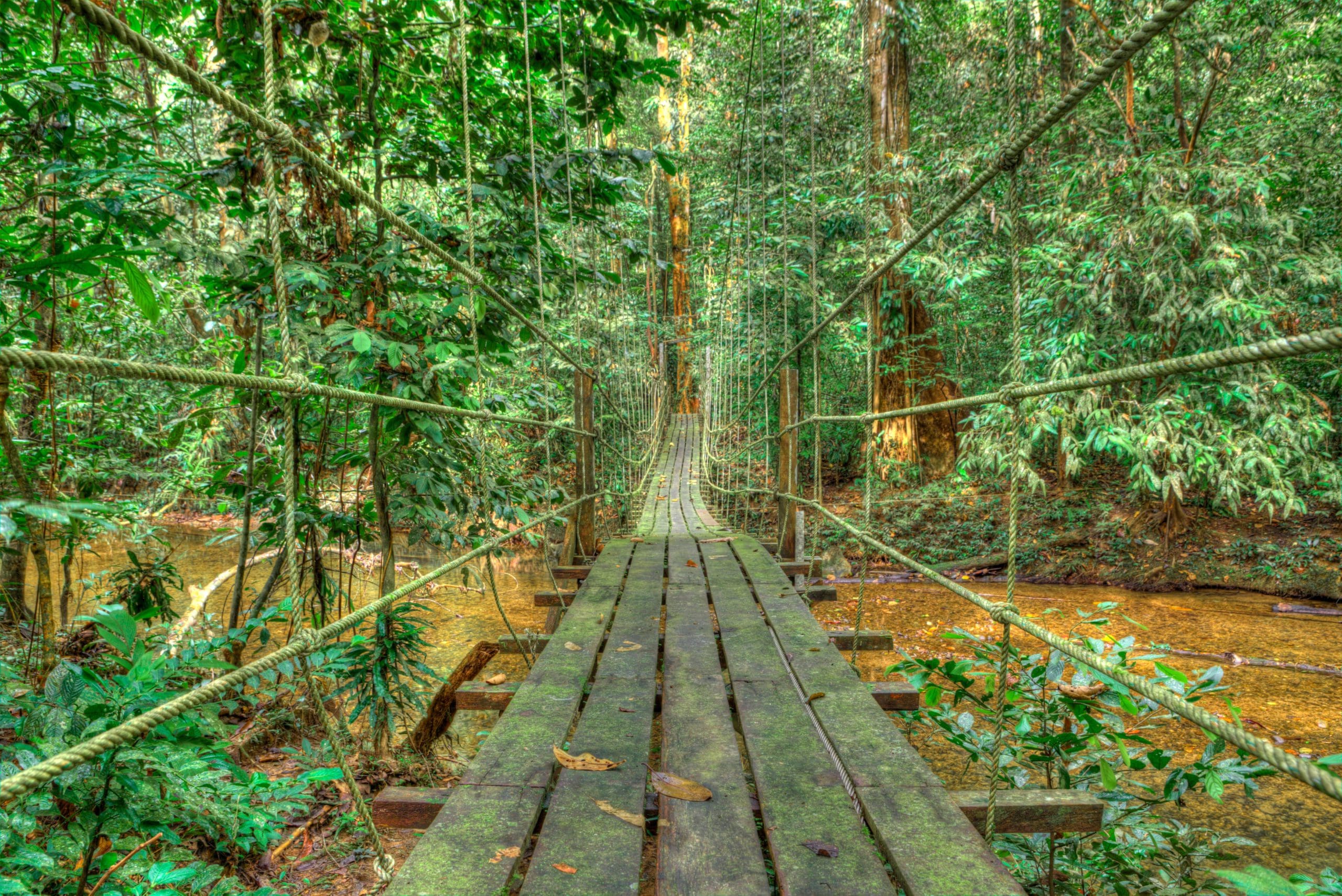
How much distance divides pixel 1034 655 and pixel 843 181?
3493mm

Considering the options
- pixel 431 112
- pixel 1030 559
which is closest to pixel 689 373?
pixel 1030 559

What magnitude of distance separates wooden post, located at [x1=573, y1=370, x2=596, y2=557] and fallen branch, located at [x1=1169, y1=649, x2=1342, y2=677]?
8.98 ft

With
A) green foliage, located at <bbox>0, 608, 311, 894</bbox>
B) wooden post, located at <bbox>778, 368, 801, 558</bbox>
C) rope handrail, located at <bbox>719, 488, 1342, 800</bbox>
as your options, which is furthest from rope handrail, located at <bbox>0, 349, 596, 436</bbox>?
wooden post, located at <bbox>778, 368, 801, 558</bbox>

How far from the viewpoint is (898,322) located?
5492mm

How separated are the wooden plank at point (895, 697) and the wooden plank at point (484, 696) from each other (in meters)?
0.62

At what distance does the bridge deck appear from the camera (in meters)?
0.72

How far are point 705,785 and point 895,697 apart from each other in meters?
0.46

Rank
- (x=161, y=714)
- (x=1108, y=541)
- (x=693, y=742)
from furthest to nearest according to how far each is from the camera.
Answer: (x=1108, y=541) < (x=693, y=742) < (x=161, y=714)

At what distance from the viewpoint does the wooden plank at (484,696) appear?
1192 mm

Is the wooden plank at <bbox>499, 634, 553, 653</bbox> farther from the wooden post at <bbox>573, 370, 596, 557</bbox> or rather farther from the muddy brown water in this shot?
the wooden post at <bbox>573, 370, 596, 557</bbox>

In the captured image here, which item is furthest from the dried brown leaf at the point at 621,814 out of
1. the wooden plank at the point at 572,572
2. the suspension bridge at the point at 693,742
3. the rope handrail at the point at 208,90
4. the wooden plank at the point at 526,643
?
the wooden plank at the point at 572,572

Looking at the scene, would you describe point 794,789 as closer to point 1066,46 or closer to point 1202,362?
point 1202,362

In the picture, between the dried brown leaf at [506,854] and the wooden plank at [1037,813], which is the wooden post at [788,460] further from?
the dried brown leaf at [506,854]

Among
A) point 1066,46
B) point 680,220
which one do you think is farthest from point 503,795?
point 680,220
